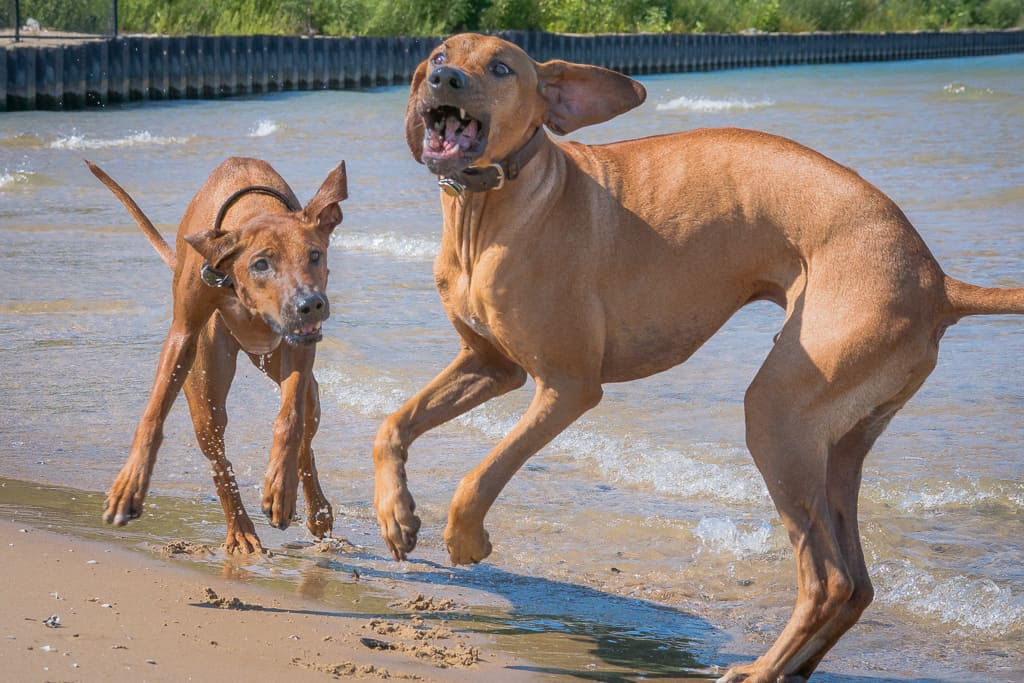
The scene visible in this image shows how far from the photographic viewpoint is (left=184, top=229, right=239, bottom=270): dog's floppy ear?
17.2ft

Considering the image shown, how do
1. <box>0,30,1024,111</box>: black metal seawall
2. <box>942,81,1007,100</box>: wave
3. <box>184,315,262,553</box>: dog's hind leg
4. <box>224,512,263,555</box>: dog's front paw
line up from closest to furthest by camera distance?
<box>224,512,263,555</box>: dog's front paw → <box>184,315,262,553</box>: dog's hind leg → <box>0,30,1024,111</box>: black metal seawall → <box>942,81,1007,100</box>: wave

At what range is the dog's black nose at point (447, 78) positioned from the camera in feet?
14.5

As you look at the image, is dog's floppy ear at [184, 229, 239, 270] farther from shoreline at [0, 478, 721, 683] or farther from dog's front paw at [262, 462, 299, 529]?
shoreline at [0, 478, 721, 683]

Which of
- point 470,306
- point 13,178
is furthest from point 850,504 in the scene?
point 13,178

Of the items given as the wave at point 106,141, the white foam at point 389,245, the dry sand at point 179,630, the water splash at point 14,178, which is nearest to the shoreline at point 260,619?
the dry sand at point 179,630

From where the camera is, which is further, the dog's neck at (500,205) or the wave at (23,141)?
the wave at (23,141)

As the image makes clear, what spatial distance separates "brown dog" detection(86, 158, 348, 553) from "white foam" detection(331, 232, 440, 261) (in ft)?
20.9

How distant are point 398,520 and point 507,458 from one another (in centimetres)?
39

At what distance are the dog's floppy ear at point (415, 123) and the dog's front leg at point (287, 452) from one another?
1013 mm

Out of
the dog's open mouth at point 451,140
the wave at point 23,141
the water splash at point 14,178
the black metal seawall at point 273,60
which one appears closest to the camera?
the dog's open mouth at point 451,140

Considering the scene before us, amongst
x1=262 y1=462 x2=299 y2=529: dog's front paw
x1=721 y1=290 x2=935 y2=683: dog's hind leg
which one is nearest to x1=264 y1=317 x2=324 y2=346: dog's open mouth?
x1=262 y1=462 x2=299 y2=529: dog's front paw

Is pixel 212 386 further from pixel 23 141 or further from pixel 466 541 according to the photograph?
pixel 23 141

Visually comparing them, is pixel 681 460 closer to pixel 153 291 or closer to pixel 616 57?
pixel 153 291

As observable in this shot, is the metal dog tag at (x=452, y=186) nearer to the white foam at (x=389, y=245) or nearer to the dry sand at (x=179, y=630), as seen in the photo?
the dry sand at (x=179, y=630)
